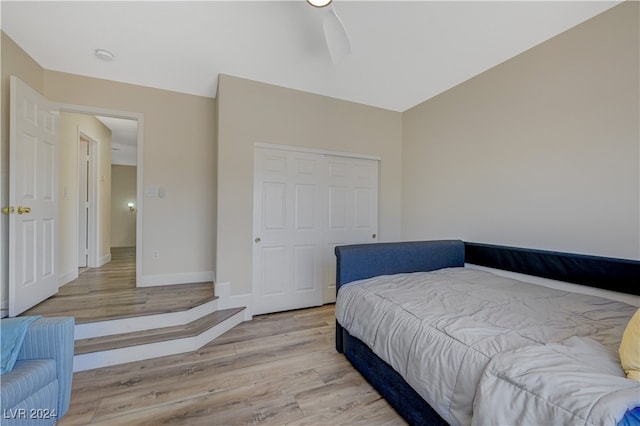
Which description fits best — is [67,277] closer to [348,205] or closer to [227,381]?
[227,381]

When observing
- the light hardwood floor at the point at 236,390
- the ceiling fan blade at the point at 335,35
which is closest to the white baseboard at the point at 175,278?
the light hardwood floor at the point at 236,390

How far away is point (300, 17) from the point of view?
2.18 meters

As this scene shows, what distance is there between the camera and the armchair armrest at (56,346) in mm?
1379

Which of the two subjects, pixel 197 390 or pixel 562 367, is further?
pixel 197 390

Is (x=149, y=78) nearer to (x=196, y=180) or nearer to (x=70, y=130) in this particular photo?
(x=196, y=180)

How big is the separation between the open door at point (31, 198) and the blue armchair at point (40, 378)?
1.32 m

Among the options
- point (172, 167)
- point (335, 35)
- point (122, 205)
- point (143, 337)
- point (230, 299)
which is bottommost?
point (143, 337)

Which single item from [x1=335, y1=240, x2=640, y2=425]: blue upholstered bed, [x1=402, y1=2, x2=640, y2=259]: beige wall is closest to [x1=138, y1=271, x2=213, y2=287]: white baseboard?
Answer: [x1=335, y1=240, x2=640, y2=425]: blue upholstered bed

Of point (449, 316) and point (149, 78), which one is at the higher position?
point (149, 78)

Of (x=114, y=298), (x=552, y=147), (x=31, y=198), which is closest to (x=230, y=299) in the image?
(x=114, y=298)

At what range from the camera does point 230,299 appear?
291cm

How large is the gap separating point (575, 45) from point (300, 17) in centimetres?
226

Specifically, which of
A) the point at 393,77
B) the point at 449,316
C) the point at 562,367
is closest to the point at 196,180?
the point at 393,77

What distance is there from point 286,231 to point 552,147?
2748mm
